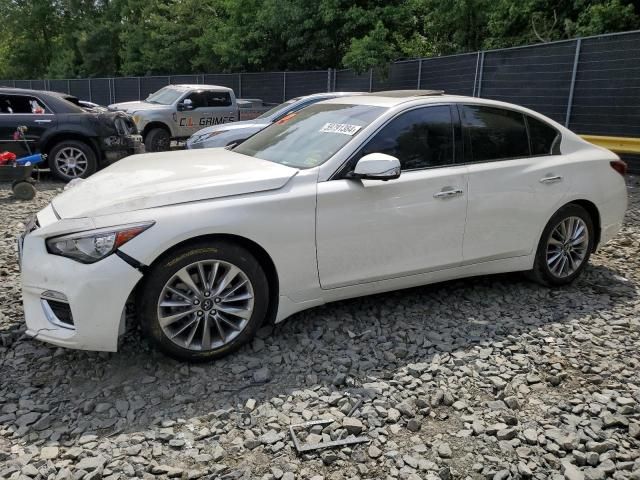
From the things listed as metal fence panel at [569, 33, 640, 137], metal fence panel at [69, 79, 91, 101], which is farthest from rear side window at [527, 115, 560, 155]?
metal fence panel at [69, 79, 91, 101]

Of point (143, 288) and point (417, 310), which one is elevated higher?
point (143, 288)

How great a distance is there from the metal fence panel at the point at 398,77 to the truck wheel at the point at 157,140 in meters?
6.42

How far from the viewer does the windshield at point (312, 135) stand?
3.93 metres

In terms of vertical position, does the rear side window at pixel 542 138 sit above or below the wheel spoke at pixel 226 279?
above

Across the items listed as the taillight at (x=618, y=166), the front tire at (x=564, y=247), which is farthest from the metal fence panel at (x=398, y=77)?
the front tire at (x=564, y=247)

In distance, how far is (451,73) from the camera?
13.5 meters

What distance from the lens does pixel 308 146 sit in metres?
4.08

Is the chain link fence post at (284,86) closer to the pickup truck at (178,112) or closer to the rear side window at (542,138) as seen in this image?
the pickup truck at (178,112)

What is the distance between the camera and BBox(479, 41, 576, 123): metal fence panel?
34.7 feet

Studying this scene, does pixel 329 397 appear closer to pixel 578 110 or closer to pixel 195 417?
pixel 195 417

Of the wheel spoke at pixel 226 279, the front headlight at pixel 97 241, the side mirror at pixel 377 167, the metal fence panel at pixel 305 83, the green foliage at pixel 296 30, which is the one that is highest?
the green foliage at pixel 296 30

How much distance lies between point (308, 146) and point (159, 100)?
38.7 ft

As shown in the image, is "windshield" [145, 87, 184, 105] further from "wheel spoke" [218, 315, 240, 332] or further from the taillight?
"wheel spoke" [218, 315, 240, 332]

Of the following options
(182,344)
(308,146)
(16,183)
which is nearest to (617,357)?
(308,146)
